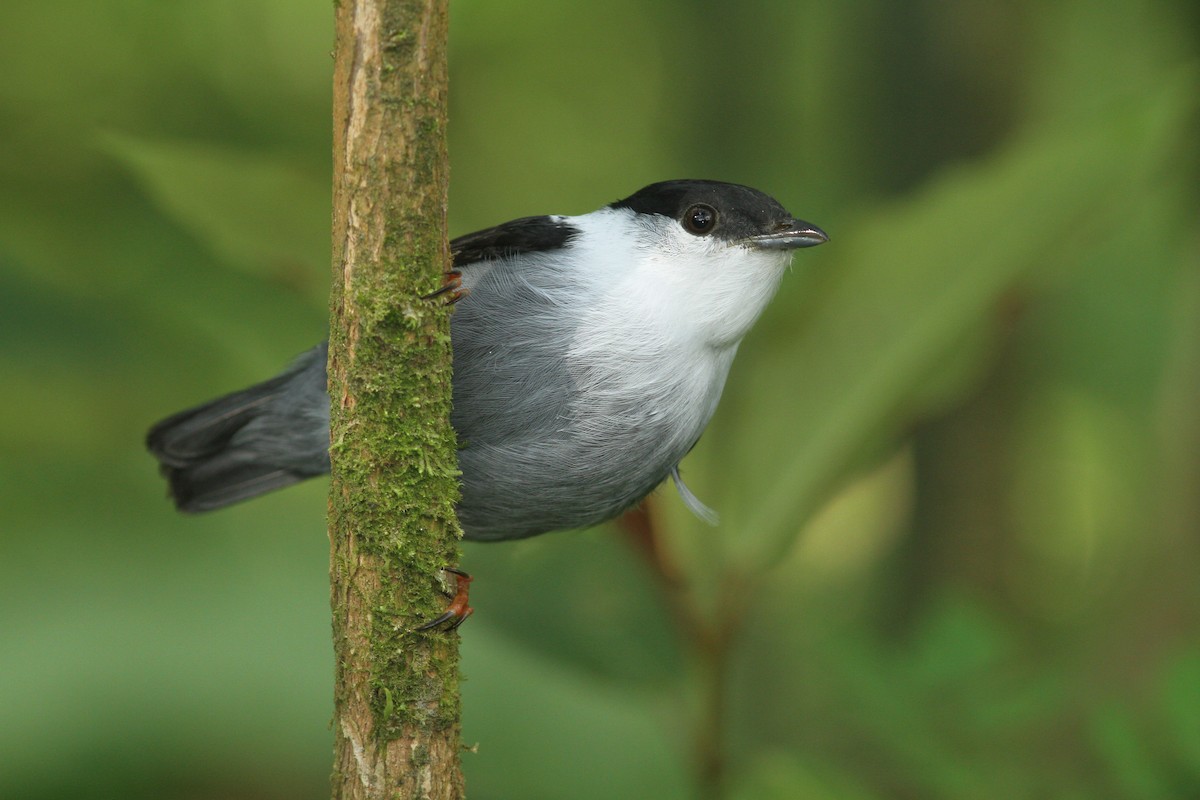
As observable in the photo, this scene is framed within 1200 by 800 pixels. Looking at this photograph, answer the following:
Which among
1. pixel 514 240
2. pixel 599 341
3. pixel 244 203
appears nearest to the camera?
pixel 599 341

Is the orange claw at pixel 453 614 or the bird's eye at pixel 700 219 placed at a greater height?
the bird's eye at pixel 700 219

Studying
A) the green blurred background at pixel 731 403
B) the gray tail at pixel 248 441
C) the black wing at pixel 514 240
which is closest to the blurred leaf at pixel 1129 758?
the green blurred background at pixel 731 403

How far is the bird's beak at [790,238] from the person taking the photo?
2881 millimetres

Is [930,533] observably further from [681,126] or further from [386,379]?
[386,379]

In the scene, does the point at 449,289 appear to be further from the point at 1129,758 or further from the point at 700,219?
the point at 1129,758

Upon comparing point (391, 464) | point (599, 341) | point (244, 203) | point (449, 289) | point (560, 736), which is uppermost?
point (244, 203)

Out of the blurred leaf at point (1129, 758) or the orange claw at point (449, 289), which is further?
the blurred leaf at point (1129, 758)

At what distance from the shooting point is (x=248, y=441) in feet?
11.7

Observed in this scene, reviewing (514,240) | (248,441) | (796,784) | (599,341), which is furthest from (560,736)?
(514,240)

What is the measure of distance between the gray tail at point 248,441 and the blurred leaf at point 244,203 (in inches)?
11.9

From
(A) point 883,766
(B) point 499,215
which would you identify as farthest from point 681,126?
(A) point 883,766

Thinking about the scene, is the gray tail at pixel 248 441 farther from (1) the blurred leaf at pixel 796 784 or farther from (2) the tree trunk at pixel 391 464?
(1) the blurred leaf at pixel 796 784

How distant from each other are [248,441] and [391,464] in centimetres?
156

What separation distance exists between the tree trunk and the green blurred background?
3.20 ft
